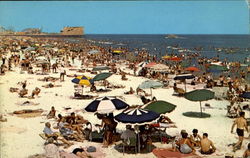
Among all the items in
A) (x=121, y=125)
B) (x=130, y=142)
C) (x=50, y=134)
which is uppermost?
(x=50, y=134)

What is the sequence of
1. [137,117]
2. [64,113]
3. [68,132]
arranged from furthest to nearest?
1. [64,113]
2. [68,132]
3. [137,117]

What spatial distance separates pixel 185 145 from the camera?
947 centimetres

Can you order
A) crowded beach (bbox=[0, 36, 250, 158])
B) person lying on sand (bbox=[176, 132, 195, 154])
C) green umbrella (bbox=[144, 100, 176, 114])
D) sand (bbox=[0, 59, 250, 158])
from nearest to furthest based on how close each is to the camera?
person lying on sand (bbox=[176, 132, 195, 154]), crowded beach (bbox=[0, 36, 250, 158]), sand (bbox=[0, 59, 250, 158]), green umbrella (bbox=[144, 100, 176, 114])

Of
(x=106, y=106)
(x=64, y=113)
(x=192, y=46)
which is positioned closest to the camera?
(x=106, y=106)

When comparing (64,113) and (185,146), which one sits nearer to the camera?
(185,146)

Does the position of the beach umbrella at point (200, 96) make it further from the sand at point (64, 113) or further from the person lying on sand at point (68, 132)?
the person lying on sand at point (68, 132)

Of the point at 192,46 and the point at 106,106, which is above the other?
the point at 106,106

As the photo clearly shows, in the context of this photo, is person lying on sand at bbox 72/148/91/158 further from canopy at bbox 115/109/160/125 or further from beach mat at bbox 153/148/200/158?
beach mat at bbox 153/148/200/158

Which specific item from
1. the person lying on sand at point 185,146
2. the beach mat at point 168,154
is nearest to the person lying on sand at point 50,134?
the beach mat at point 168,154

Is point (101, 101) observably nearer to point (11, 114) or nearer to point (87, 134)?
point (87, 134)

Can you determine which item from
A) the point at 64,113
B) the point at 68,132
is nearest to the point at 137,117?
the point at 68,132

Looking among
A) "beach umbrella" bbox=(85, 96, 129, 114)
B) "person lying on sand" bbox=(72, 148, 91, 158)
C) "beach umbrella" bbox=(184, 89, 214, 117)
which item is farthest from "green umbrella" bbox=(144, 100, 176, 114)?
"person lying on sand" bbox=(72, 148, 91, 158)

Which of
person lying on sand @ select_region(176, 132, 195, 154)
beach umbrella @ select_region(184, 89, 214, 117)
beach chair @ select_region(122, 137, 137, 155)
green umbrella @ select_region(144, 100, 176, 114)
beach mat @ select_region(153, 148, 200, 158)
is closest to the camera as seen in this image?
beach mat @ select_region(153, 148, 200, 158)

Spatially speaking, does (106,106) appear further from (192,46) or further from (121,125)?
(192,46)
